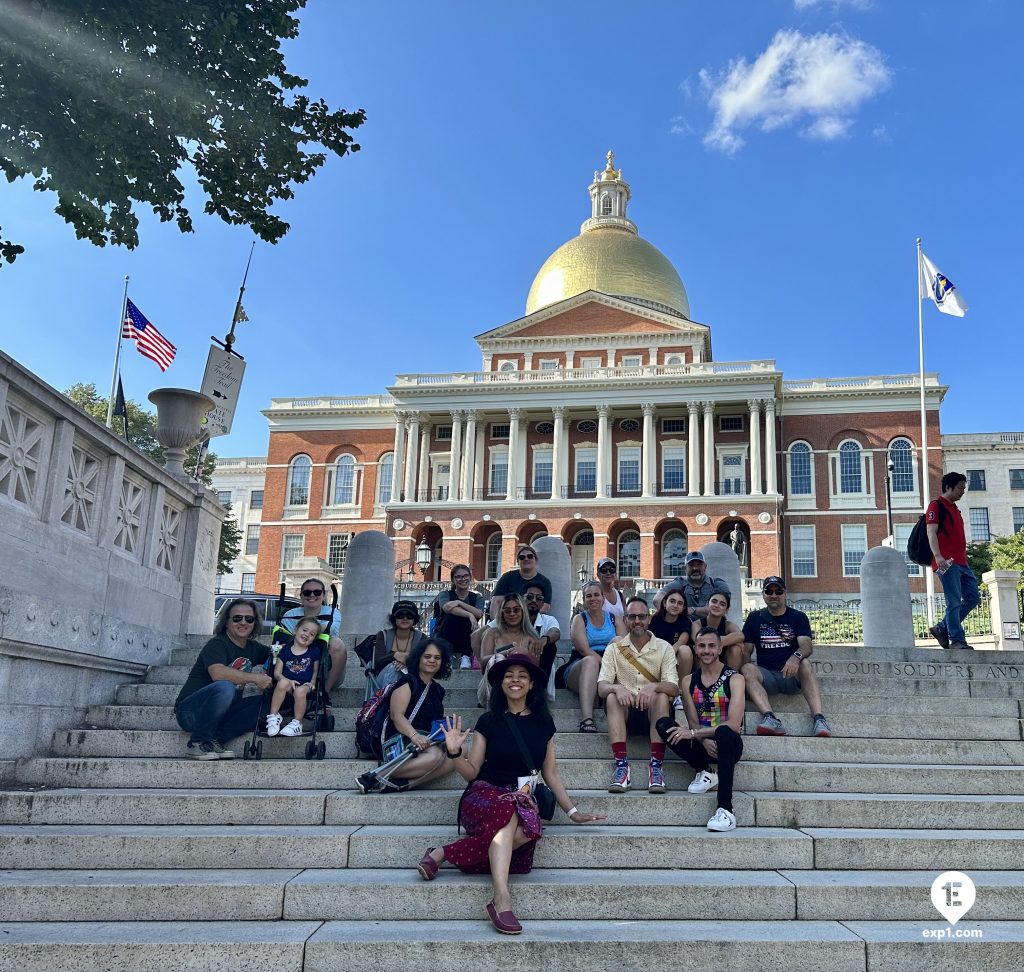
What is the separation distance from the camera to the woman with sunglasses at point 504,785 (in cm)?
507

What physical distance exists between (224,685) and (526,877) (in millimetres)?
2774

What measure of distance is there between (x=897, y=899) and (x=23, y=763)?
5.56 metres

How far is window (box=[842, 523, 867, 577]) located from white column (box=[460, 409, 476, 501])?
21.1 m

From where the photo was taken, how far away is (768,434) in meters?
51.8

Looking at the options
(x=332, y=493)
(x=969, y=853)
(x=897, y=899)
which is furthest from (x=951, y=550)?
(x=332, y=493)

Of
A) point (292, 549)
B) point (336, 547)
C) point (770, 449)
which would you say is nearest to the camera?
point (770, 449)

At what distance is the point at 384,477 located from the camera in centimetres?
5903

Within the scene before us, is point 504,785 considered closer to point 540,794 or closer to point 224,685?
point 540,794

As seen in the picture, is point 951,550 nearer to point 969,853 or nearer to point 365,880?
point 969,853

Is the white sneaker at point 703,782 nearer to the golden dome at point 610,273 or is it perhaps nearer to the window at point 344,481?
the window at point 344,481

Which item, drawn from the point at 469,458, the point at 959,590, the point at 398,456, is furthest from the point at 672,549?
the point at 959,590

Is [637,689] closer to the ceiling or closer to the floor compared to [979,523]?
closer to the floor

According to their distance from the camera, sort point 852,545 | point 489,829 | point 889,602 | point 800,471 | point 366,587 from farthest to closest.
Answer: point 800,471 < point 852,545 < point 889,602 < point 366,587 < point 489,829

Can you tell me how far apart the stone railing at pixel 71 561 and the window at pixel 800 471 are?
48.0 m
